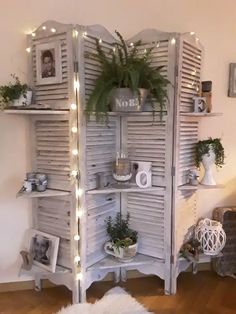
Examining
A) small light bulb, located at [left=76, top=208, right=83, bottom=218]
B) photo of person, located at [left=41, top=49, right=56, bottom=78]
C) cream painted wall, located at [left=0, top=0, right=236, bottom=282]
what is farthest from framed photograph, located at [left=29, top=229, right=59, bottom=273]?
photo of person, located at [left=41, top=49, right=56, bottom=78]

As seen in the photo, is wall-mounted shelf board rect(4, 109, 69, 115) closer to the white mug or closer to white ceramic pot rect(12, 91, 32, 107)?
white ceramic pot rect(12, 91, 32, 107)

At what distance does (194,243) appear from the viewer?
225cm

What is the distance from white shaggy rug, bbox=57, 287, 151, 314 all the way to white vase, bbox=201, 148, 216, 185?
3.21ft

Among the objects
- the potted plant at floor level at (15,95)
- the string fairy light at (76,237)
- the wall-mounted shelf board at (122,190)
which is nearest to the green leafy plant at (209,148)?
the wall-mounted shelf board at (122,190)

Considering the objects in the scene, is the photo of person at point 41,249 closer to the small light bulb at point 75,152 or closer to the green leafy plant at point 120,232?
the green leafy plant at point 120,232

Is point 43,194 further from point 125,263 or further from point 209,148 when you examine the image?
point 209,148

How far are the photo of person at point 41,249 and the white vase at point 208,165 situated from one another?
47.6 inches

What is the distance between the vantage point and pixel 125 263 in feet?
6.93

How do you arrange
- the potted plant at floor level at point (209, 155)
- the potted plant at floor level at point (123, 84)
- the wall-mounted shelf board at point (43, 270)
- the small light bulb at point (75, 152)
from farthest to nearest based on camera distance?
the potted plant at floor level at point (209, 155) < the wall-mounted shelf board at point (43, 270) < the small light bulb at point (75, 152) < the potted plant at floor level at point (123, 84)

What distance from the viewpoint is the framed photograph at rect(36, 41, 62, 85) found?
6.33 feet

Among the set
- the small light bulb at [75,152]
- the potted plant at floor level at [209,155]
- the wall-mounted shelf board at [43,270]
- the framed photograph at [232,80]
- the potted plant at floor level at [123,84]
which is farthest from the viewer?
the framed photograph at [232,80]

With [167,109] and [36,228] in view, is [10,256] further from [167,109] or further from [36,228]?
[167,109]

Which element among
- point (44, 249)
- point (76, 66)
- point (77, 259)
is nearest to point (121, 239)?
point (77, 259)

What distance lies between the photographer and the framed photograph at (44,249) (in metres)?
2.05
